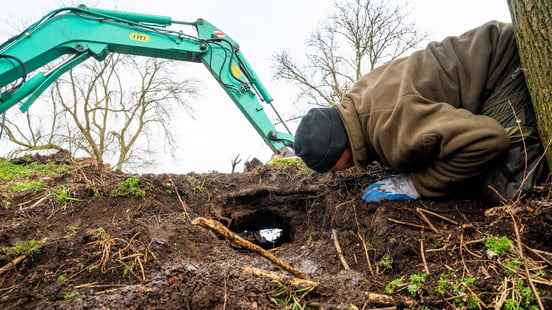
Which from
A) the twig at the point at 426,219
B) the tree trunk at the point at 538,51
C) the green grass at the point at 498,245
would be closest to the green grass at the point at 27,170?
the twig at the point at 426,219

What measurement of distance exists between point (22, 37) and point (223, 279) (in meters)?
4.53

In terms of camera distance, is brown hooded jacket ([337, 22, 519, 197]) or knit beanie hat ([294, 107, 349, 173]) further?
knit beanie hat ([294, 107, 349, 173])

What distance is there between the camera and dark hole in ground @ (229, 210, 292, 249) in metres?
3.75

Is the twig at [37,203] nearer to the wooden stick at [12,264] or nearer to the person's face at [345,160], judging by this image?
the wooden stick at [12,264]

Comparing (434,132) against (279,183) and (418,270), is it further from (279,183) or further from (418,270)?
A: (279,183)

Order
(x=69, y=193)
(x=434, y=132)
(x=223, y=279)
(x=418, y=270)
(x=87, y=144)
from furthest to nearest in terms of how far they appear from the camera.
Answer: (x=87, y=144) < (x=69, y=193) < (x=434, y=132) < (x=418, y=270) < (x=223, y=279)

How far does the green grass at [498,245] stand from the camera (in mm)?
1625

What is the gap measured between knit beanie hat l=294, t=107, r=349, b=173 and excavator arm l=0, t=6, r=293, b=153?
3261 millimetres

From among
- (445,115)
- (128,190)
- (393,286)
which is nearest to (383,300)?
(393,286)

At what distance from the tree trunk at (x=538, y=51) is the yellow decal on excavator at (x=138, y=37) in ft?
15.2

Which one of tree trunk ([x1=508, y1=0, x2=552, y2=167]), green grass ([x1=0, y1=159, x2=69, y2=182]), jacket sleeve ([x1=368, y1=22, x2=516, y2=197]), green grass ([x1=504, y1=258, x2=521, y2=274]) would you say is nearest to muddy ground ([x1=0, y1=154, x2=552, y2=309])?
green grass ([x1=504, y1=258, x2=521, y2=274])

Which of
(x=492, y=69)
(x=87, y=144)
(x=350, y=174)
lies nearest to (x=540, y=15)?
(x=492, y=69)

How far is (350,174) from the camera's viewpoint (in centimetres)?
312

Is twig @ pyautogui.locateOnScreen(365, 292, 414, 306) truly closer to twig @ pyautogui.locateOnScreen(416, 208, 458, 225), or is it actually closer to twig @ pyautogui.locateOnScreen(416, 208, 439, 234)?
twig @ pyautogui.locateOnScreen(416, 208, 439, 234)
